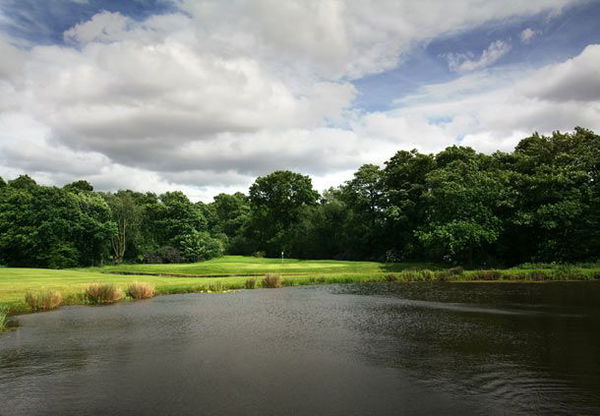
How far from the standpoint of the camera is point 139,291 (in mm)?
35344

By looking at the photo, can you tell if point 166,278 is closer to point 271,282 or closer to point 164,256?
point 271,282

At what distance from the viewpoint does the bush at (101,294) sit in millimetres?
33094

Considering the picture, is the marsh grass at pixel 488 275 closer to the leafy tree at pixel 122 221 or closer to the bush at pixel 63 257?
the bush at pixel 63 257

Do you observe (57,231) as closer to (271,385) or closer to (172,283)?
(172,283)

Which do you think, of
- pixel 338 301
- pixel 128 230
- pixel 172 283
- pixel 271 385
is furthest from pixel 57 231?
pixel 271 385

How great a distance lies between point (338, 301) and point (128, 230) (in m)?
64.0

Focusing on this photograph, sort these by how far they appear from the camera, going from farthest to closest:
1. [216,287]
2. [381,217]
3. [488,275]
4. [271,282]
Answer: [381,217] → [488,275] → [271,282] → [216,287]

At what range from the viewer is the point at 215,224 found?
381 feet

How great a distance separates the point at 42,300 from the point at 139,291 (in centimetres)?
700

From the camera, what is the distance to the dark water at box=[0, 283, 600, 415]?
12.7 meters

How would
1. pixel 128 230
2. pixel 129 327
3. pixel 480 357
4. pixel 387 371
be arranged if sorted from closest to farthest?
pixel 387 371 < pixel 480 357 < pixel 129 327 < pixel 128 230

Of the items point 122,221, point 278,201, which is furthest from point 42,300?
point 278,201

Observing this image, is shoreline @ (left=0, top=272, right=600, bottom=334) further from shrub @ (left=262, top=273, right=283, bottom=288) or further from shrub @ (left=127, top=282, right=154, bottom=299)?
shrub @ (left=262, top=273, right=283, bottom=288)

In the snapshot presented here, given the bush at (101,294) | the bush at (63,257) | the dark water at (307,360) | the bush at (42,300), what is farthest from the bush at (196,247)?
the dark water at (307,360)
